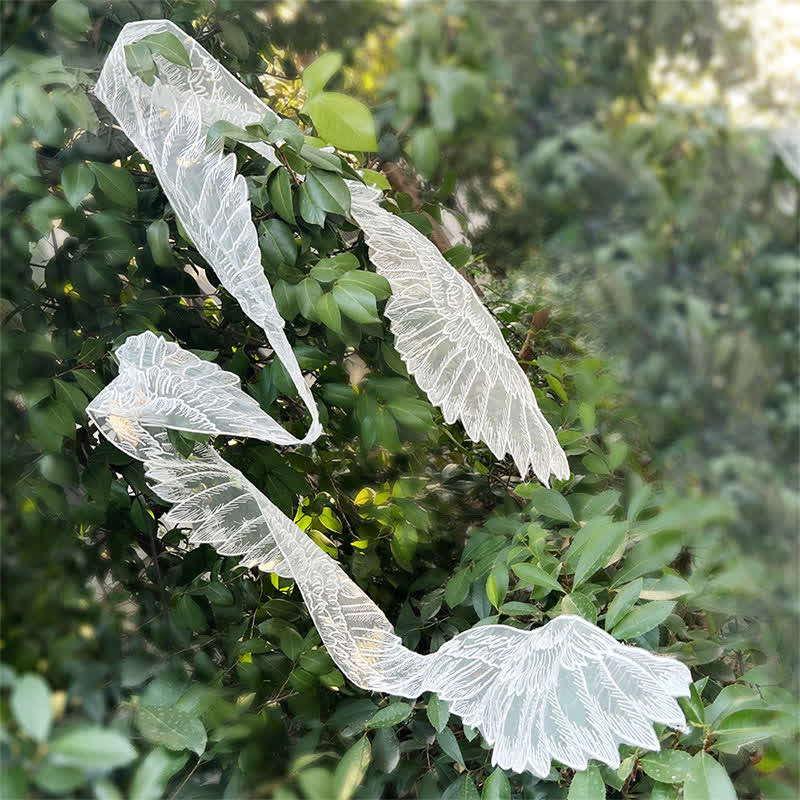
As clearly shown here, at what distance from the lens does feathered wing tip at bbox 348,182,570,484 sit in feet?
1.73

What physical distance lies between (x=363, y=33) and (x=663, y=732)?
51 cm

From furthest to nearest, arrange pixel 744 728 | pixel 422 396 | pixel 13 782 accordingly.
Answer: pixel 422 396 → pixel 744 728 → pixel 13 782

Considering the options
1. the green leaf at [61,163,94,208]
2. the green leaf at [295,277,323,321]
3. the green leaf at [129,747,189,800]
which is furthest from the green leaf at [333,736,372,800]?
the green leaf at [61,163,94,208]

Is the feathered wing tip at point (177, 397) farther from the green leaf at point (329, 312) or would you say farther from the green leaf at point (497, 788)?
the green leaf at point (497, 788)

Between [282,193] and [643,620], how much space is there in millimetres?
425

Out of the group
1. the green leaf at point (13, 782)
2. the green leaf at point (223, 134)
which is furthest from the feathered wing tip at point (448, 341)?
the green leaf at point (13, 782)

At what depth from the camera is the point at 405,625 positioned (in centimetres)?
69

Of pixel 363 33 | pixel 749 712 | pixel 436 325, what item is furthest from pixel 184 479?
pixel 749 712

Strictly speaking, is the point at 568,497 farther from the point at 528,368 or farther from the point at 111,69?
the point at 111,69

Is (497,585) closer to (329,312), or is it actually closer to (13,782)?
(329,312)

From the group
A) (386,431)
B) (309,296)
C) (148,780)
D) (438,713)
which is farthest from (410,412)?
(148,780)

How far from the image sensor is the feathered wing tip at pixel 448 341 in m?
0.53

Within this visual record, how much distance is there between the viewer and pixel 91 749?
1.02 feet

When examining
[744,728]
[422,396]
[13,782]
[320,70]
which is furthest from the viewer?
[422,396]
